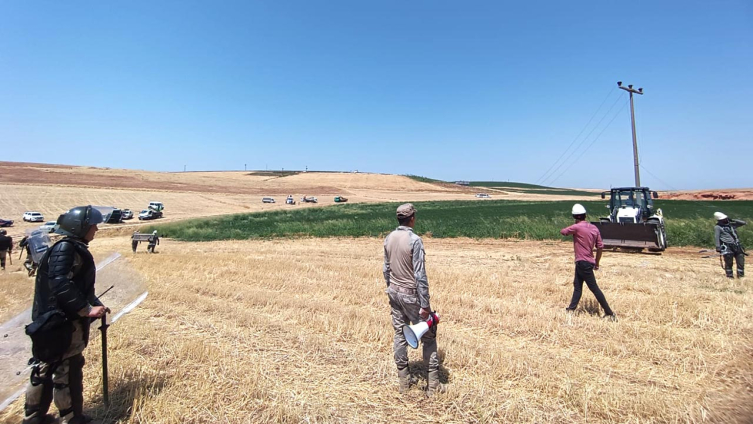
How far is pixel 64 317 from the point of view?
3361mm

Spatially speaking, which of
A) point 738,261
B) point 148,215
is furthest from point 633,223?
point 148,215

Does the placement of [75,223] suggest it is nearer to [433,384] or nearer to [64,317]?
[64,317]

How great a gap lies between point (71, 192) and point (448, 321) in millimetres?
68544

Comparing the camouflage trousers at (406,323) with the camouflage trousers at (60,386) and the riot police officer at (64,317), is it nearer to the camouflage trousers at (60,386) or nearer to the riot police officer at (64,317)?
the riot police officer at (64,317)

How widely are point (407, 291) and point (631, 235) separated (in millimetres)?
15753

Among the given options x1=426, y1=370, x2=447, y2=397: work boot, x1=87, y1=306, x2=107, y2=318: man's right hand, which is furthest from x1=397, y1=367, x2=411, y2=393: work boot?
x1=87, y1=306, x2=107, y2=318: man's right hand

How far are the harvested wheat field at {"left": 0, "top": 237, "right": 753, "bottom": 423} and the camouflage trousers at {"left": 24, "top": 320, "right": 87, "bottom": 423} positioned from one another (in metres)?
0.45

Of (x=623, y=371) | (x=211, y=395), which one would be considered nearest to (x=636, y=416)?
(x=623, y=371)

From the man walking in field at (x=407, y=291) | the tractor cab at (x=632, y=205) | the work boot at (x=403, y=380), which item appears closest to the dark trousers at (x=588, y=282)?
the man walking in field at (x=407, y=291)

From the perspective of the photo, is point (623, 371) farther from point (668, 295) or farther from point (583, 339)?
point (668, 295)

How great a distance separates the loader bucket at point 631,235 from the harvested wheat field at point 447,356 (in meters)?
6.15

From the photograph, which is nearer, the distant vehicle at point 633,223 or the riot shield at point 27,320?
the riot shield at point 27,320

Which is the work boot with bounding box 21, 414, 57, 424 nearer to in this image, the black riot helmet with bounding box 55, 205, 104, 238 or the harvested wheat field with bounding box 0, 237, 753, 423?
the harvested wheat field with bounding box 0, 237, 753, 423

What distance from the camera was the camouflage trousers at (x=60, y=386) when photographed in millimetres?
3512
